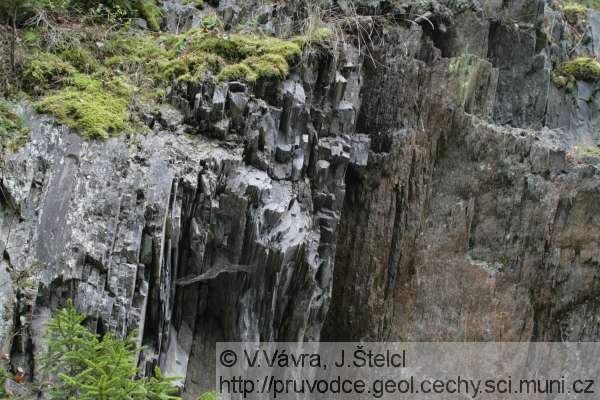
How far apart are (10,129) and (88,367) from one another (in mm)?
2819

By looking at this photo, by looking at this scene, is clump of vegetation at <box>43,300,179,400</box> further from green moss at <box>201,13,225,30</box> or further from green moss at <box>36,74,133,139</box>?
green moss at <box>201,13,225,30</box>

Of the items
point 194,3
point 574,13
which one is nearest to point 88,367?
point 194,3

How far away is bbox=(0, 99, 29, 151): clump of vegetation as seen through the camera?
640cm

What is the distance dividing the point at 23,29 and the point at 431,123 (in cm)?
539

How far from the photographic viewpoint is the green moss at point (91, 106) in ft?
22.0

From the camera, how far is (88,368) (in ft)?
16.3

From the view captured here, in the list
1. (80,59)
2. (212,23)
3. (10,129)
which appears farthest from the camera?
(212,23)

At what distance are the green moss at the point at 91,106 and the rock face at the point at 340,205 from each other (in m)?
0.16

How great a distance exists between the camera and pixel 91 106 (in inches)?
270

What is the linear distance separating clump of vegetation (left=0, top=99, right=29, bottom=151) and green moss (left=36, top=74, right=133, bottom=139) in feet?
0.89

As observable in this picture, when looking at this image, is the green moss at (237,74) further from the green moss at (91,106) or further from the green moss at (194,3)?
the green moss at (194,3)

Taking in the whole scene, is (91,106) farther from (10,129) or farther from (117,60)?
(117,60)

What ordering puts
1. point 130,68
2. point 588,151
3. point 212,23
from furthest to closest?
point 588,151 → point 212,23 → point 130,68

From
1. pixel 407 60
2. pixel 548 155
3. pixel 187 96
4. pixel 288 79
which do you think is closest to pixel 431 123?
pixel 407 60
